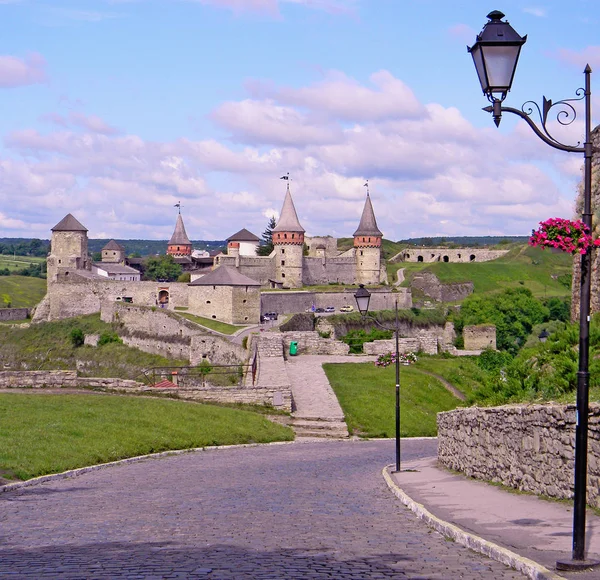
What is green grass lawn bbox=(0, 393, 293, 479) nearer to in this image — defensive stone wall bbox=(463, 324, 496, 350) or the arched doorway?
defensive stone wall bbox=(463, 324, 496, 350)

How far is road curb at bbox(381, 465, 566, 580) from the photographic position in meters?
6.63

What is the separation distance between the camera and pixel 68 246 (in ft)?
292

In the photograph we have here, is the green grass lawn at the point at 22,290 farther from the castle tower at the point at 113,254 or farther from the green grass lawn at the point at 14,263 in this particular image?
the green grass lawn at the point at 14,263

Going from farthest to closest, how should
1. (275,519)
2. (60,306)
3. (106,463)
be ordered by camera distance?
1. (60,306)
2. (106,463)
3. (275,519)

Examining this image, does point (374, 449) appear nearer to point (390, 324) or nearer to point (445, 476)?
point (445, 476)

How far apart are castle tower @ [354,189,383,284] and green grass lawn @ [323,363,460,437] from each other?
187ft

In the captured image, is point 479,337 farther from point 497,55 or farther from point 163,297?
point 497,55

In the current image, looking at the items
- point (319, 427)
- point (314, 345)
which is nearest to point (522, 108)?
point (319, 427)

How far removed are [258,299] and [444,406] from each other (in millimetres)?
35832

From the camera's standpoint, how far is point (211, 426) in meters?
22.0

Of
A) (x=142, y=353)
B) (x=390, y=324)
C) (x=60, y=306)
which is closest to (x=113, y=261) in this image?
(x=60, y=306)

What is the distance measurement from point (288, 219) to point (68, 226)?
21.2m

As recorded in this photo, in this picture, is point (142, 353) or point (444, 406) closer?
point (444, 406)

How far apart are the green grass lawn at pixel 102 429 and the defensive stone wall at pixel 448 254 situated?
303 ft
